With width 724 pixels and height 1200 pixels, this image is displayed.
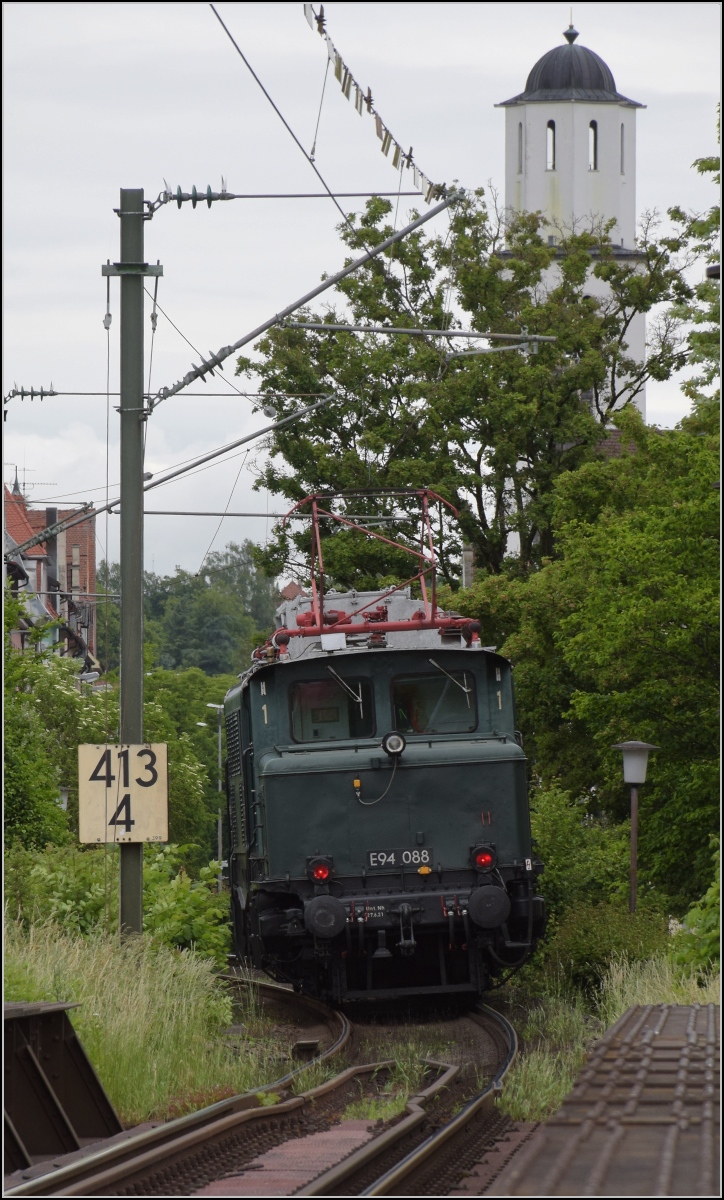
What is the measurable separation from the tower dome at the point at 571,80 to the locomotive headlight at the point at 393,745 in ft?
183

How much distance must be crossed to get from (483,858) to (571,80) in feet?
189

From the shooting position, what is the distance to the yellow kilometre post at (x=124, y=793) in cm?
1315

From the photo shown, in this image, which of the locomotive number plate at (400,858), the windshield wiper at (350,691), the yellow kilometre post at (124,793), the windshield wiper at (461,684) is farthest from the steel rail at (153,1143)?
the windshield wiper at (461,684)

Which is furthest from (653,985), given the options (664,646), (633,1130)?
(664,646)

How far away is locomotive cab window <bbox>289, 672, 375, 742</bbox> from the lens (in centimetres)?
1598

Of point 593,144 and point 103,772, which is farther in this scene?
point 593,144

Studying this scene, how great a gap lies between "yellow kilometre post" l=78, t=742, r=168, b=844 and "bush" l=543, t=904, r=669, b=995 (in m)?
5.30

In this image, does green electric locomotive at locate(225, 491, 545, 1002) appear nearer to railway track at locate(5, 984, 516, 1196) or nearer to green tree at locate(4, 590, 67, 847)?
railway track at locate(5, 984, 516, 1196)

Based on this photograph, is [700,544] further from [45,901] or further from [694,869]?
[45,901]

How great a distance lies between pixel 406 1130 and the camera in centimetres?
976

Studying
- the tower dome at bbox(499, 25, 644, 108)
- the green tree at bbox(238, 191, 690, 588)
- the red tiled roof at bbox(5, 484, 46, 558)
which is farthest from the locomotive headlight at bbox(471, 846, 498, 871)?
the tower dome at bbox(499, 25, 644, 108)

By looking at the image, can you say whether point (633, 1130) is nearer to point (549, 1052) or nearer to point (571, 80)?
point (549, 1052)

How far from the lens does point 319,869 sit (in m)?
15.0

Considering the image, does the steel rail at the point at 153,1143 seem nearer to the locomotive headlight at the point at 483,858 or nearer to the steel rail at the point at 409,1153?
the steel rail at the point at 409,1153
